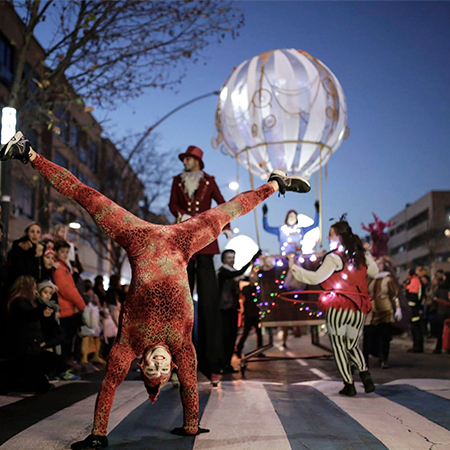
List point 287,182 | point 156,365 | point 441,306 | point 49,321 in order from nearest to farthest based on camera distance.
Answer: point 156,365 → point 287,182 → point 49,321 → point 441,306

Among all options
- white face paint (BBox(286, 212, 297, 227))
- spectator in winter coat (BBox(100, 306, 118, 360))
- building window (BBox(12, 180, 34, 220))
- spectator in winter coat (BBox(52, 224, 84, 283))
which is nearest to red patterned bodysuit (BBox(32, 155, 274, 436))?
spectator in winter coat (BBox(52, 224, 84, 283))

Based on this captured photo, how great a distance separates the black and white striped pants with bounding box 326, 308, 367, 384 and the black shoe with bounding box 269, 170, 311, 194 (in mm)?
2165

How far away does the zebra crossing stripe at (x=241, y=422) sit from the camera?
3.93m

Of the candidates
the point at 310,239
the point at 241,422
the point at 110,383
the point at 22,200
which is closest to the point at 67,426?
the point at 110,383

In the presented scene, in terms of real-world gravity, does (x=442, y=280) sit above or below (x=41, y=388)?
above

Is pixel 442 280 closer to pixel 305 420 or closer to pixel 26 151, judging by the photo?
pixel 305 420

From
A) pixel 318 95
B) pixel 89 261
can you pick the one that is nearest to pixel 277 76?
pixel 318 95

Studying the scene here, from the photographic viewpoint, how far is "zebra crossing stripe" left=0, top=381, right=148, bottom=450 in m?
3.92

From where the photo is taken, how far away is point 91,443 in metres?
3.75

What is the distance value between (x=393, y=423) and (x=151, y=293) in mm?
2204

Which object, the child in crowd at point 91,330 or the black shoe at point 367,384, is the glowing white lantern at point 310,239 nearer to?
the child in crowd at point 91,330

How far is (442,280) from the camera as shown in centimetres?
1555

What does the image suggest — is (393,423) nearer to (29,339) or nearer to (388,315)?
(29,339)

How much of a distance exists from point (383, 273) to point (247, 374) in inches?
133
